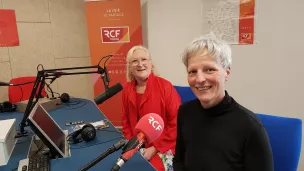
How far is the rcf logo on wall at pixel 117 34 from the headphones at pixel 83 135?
78.7 inches

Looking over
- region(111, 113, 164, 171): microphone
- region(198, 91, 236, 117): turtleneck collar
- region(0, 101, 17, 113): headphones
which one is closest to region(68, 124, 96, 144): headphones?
region(111, 113, 164, 171): microphone

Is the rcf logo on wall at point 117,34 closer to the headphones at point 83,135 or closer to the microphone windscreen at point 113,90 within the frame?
the headphones at point 83,135

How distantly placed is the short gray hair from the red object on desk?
3046mm

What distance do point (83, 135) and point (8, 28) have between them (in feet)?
8.10

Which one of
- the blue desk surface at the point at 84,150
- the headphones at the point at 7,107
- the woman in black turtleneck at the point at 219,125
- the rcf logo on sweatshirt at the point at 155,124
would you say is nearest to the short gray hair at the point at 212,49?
the woman in black turtleneck at the point at 219,125

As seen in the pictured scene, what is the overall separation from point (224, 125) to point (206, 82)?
0.21 metres

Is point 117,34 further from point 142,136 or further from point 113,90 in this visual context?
point 142,136

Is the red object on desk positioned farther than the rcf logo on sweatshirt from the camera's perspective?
Yes

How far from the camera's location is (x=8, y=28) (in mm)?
3227

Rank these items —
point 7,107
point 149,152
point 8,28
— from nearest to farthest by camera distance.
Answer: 1. point 149,152
2. point 7,107
3. point 8,28

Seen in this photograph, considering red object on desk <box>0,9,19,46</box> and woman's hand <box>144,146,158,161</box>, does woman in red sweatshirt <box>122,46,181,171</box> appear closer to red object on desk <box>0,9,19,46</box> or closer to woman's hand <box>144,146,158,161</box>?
woman's hand <box>144,146,158,161</box>

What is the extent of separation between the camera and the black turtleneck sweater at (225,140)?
945 millimetres

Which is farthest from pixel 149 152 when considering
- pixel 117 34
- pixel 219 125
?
pixel 117 34

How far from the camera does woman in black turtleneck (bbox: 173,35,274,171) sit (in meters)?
0.95
